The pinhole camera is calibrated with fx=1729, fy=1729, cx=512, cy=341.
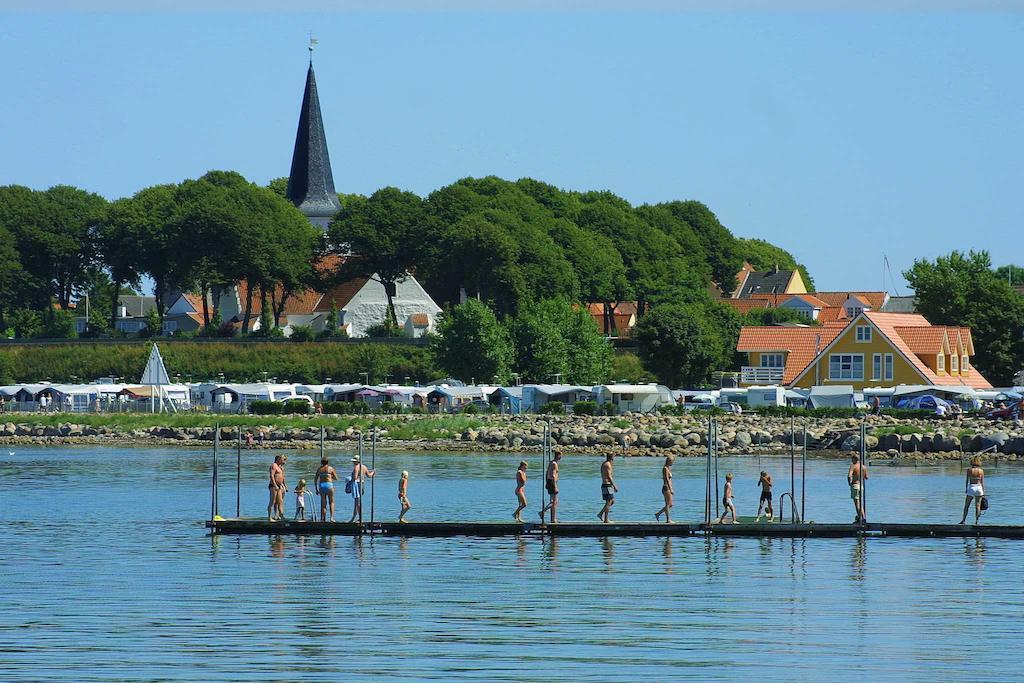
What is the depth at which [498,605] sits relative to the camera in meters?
33.5

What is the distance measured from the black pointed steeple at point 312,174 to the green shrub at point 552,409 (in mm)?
67177

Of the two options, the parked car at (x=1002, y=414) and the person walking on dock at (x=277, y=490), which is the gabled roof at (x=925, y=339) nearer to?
the parked car at (x=1002, y=414)

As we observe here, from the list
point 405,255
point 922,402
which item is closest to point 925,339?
point 922,402

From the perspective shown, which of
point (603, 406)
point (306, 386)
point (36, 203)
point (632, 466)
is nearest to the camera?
point (632, 466)

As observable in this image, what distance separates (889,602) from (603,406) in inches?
2590

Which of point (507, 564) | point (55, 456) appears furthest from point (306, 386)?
point (507, 564)

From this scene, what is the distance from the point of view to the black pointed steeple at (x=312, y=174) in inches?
6457

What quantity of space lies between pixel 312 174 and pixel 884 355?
254 feet

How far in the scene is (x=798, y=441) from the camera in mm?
83062

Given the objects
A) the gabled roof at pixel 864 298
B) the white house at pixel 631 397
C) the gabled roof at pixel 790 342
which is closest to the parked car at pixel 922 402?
the gabled roof at pixel 790 342

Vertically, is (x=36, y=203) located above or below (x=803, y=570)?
above

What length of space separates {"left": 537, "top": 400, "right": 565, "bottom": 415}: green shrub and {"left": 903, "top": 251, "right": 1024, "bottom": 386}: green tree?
32843 millimetres

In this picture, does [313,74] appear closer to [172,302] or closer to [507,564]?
[172,302]

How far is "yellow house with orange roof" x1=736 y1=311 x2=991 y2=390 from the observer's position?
4013 inches
